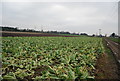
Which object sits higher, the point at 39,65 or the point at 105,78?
the point at 39,65

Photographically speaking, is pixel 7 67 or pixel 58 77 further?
pixel 7 67

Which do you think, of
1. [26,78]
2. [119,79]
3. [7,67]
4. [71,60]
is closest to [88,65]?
[71,60]

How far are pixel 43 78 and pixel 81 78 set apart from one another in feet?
3.69

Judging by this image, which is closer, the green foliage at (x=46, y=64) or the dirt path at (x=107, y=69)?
the green foliage at (x=46, y=64)

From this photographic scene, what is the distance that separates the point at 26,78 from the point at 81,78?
1611 millimetres

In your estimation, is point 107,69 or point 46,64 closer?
point 46,64

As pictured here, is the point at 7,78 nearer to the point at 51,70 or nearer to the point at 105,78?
the point at 51,70

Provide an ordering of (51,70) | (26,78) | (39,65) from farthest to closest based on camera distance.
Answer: (39,65) < (51,70) < (26,78)

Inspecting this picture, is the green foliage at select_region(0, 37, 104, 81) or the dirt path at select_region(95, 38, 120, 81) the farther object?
the dirt path at select_region(95, 38, 120, 81)

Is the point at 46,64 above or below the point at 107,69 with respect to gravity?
above

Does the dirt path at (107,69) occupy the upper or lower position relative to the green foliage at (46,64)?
lower

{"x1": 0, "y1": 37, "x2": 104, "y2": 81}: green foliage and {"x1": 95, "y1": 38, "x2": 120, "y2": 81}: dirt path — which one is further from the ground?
{"x1": 0, "y1": 37, "x2": 104, "y2": 81}: green foliage

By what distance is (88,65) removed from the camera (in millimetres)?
4637

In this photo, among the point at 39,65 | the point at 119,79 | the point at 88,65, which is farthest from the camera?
the point at 88,65
